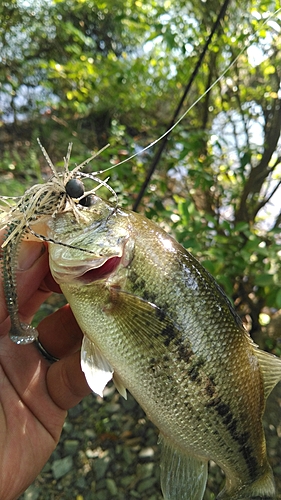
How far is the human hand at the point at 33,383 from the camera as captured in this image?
59.4 inches

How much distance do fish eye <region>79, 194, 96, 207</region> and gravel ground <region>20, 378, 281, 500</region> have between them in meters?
2.16

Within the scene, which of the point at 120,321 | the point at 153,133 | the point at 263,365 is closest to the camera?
the point at 120,321

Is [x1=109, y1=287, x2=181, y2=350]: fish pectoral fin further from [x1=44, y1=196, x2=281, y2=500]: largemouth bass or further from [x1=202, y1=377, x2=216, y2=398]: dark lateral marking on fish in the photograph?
[x1=202, y1=377, x2=216, y2=398]: dark lateral marking on fish

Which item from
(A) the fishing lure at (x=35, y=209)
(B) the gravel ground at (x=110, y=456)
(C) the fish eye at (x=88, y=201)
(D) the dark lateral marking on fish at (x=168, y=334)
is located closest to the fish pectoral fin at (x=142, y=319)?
(D) the dark lateral marking on fish at (x=168, y=334)

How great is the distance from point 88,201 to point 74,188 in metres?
0.12

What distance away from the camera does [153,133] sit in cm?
362

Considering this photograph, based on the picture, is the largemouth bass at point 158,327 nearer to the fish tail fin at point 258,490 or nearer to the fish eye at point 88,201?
the fish eye at point 88,201

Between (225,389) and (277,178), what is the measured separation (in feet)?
8.13

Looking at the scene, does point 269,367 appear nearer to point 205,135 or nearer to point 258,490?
point 258,490

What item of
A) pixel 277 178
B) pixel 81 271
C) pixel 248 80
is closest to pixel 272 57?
pixel 248 80

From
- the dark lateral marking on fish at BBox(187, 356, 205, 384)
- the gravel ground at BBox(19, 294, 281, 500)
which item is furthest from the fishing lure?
the gravel ground at BBox(19, 294, 281, 500)

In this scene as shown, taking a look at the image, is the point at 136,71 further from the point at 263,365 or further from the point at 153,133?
the point at 263,365

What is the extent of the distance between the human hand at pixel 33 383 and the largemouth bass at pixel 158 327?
29 cm

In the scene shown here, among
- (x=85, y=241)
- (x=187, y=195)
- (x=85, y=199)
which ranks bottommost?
(x=85, y=241)
